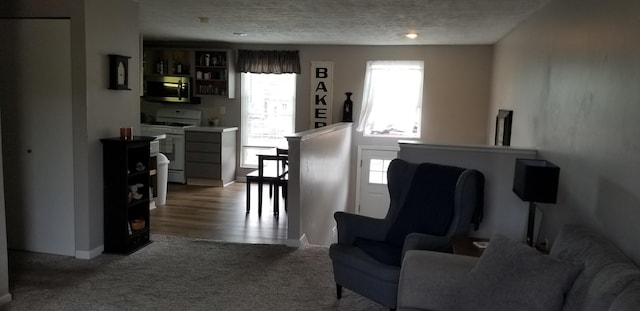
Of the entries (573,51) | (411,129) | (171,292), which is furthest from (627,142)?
(411,129)

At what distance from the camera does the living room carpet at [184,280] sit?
3.18 m

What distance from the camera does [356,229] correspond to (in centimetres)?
338

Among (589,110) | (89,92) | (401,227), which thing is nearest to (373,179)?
(401,227)

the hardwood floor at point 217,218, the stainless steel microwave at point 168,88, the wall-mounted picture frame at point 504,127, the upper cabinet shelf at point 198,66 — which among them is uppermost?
the upper cabinet shelf at point 198,66

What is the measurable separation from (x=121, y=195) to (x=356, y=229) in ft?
6.62

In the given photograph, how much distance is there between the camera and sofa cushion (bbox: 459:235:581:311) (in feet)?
6.60

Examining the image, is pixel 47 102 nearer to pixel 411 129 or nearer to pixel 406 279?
pixel 406 279

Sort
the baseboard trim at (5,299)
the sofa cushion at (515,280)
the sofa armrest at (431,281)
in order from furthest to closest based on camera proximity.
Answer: the baseboard trim at (5,299) < the sofa armrest at (431,281) < the sofa cushion at (515,280)

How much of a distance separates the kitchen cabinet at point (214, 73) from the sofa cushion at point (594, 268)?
6.26m

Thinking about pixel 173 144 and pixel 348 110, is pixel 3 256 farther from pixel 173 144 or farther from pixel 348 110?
Result: pixel 348 110

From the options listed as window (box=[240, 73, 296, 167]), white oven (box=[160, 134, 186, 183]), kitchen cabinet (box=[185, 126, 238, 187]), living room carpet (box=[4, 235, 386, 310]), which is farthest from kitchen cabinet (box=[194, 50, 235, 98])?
living room carpet (box=[4, 235, 386, 310])

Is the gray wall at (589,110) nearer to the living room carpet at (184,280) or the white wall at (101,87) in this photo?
the living room carpet at (184,280)

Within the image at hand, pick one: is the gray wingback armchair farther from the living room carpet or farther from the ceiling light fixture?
the ceiling light fixture

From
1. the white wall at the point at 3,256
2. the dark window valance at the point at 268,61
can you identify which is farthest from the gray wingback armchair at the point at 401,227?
the dark window valance at the point at 268,61
